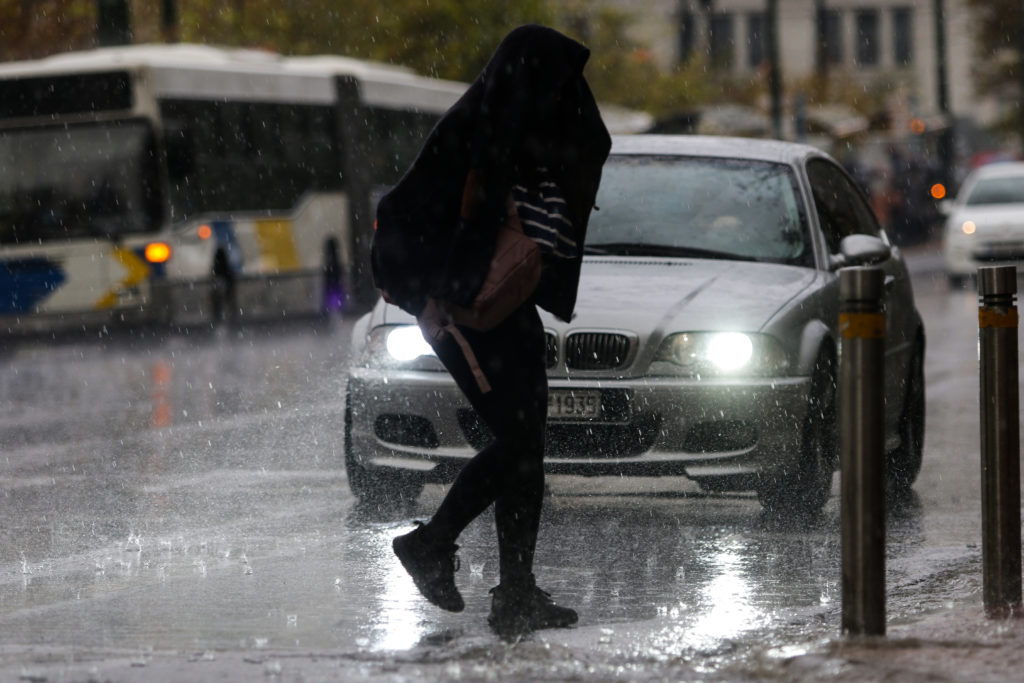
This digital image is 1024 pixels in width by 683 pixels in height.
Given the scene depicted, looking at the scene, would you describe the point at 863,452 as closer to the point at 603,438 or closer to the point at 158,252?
the point at 603,438

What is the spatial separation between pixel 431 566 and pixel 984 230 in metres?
22.4

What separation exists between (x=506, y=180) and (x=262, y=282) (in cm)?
1867

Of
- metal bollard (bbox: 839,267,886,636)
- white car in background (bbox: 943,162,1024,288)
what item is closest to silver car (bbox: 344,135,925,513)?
metal bollard (bbox: 839,267,886,636)

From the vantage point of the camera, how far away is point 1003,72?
2751 inches

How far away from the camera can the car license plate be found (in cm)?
814

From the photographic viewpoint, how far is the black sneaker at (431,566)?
19.4ft

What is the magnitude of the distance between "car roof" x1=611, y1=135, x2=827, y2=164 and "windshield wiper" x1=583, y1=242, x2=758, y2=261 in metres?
0.68

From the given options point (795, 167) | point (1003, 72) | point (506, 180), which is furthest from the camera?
point (1003, 72)

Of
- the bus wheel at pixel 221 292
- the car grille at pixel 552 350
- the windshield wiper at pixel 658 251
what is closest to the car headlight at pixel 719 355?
the car grille at pixel 552 350

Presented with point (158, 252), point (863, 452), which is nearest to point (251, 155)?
point (158, 252)

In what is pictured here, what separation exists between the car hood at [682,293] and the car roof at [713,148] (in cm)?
79

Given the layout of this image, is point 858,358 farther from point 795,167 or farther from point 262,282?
point 262,282

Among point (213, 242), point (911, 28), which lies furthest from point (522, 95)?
point (911, 28)

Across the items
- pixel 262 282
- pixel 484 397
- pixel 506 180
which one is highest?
pixel 506 180
